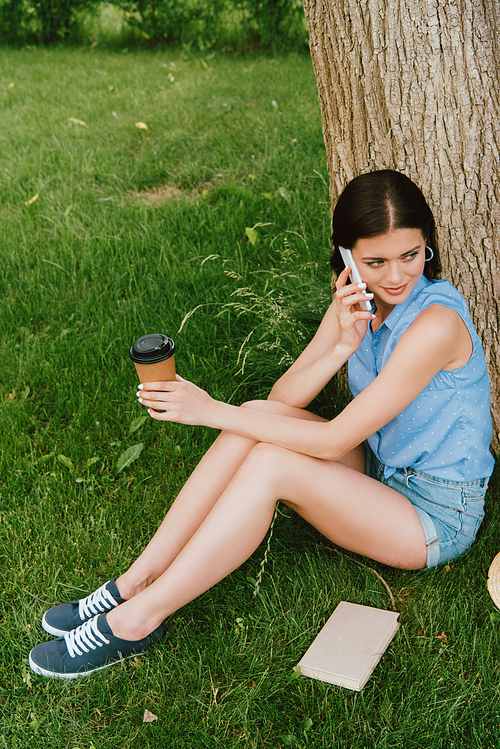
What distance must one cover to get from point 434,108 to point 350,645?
192cm

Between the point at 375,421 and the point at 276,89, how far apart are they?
16.4 feet

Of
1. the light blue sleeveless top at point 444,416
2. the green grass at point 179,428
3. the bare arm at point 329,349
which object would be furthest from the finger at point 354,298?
the green grass at point 179,428

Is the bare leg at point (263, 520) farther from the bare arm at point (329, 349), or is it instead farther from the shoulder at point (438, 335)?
the shoulder at point (438, 335)

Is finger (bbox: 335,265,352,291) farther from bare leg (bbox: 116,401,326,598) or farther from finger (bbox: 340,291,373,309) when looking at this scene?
bare leg (bbox: 116,401,326,598)

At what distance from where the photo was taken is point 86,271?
13.4 ft

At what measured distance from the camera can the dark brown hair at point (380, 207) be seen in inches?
82.6

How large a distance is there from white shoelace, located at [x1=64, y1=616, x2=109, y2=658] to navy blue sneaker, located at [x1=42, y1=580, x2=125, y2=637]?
110 millimetres

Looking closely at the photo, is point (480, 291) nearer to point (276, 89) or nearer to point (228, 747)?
point (228, 747)

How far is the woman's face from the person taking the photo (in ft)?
6.95

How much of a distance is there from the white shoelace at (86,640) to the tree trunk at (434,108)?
1.78m

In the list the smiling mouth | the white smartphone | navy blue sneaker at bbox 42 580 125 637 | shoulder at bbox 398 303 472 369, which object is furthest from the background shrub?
navy blue sneaker at bbox 42 580 125 637

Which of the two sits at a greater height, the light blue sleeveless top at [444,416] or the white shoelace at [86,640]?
the light blue sleeveless top at [444,416]

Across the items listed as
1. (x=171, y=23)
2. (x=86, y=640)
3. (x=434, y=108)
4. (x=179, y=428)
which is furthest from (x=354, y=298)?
(x=171, y=23)

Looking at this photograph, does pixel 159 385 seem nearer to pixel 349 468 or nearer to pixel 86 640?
pixel 349 468
